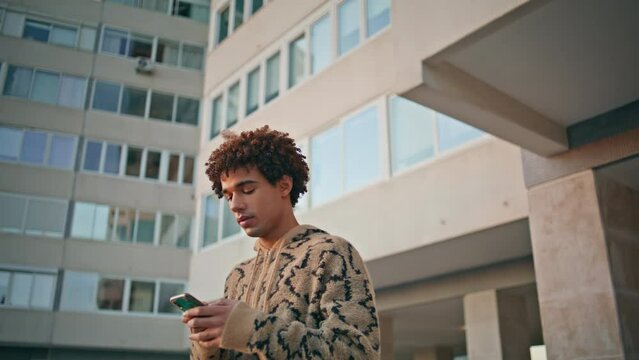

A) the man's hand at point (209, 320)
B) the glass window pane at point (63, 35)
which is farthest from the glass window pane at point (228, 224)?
the man's hand at point (209, 320)

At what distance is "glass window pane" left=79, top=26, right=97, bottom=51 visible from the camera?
22.9 m

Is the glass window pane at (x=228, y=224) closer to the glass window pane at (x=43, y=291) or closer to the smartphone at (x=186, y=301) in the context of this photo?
the glass window pane at (x=43, y=291)

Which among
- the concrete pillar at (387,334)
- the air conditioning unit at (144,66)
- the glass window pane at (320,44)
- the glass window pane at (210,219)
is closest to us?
the glass window pane at (320,44)

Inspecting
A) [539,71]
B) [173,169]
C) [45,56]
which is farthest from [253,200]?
[45,56]

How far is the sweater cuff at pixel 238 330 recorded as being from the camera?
6.74 feet

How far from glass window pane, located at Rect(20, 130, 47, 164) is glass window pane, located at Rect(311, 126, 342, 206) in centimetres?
1244

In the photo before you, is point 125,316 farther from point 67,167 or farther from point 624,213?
point 624,213

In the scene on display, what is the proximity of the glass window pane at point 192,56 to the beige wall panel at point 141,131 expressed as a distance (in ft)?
8.02

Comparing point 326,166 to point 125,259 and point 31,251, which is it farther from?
point 31,251

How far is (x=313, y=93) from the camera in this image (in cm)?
1286

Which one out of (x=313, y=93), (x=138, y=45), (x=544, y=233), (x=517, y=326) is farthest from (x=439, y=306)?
(x=138, y=45)

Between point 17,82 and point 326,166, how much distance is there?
560 inches

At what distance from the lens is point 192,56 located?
948 inches

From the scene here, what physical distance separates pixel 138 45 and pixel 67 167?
521 cm
